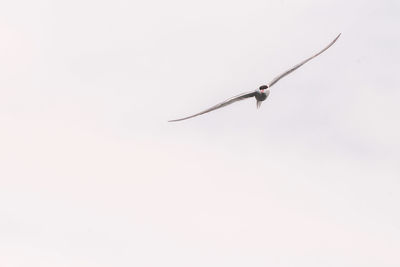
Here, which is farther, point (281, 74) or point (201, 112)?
point (281, 74)

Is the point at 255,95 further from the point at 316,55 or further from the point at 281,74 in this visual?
the point at 316,55

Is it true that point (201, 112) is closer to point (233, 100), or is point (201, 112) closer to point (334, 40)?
point (233, 100)

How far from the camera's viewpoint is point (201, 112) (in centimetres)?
5903

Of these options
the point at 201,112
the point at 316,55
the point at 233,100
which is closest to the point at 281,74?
the point at 316,55

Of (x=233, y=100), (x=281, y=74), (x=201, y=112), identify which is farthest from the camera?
(x=281, y=74)

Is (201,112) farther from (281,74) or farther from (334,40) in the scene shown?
(334,40)

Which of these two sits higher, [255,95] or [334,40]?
[334,40]

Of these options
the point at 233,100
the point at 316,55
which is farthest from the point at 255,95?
the point at 316,55

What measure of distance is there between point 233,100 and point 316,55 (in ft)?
45.4

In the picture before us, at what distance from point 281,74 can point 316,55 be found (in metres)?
5.54

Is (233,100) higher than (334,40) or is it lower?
lower

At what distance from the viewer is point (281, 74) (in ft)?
227

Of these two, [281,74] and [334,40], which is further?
[281,74]

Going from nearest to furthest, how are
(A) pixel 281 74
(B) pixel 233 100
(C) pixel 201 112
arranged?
(C) pixel 201 112 < (B) pixel 233 100 < (A) pixel 281 74
